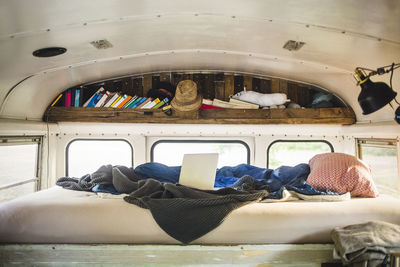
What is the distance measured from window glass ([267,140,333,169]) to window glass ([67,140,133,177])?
1999mm

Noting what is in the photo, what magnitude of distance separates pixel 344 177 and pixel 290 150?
5.42ft

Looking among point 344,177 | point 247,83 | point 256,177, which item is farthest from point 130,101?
point 344,177

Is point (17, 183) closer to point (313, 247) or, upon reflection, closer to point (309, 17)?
point (313, 247)

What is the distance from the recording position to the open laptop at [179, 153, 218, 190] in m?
2.39

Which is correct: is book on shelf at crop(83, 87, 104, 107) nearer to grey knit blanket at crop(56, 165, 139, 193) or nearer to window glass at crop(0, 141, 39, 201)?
window glass at crop(0, 141, 39, 201)

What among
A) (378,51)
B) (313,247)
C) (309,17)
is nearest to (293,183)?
(313,247)

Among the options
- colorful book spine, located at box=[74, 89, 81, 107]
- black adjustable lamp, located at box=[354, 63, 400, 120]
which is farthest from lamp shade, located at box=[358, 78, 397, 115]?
colorful book spine, located at box=[74, 89, 81, 107]

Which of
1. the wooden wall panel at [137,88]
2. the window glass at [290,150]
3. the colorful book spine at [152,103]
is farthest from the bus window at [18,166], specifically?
the window glass at [290,150]

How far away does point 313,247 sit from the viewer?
6.27ft

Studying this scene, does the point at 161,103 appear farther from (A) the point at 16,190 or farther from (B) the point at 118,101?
(A) the point at 16,190

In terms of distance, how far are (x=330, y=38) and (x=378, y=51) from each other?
36cm

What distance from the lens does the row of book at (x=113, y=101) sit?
3.35 metres

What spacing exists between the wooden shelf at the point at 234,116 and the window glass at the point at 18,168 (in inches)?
30.9

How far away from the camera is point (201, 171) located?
243cm
